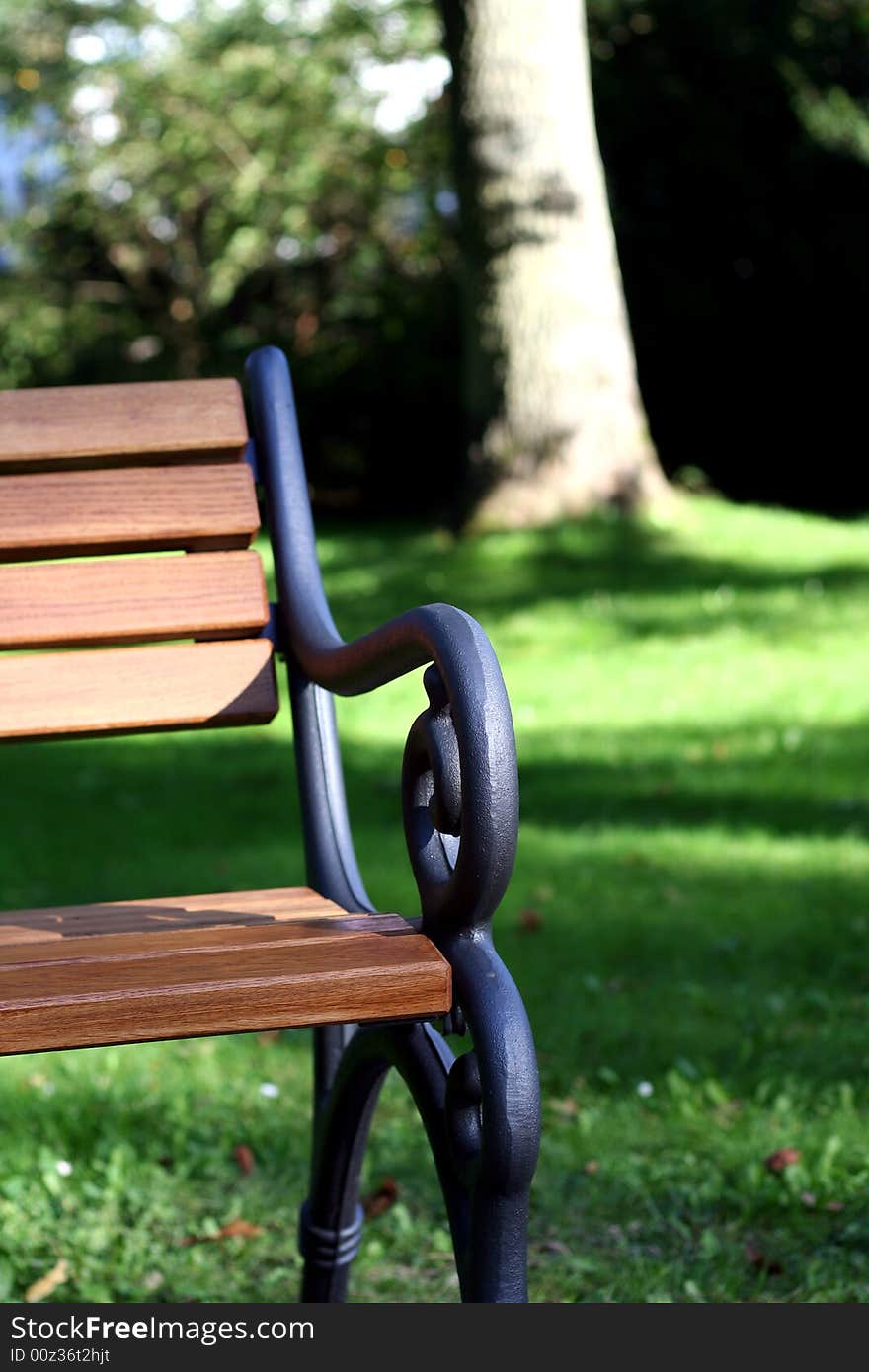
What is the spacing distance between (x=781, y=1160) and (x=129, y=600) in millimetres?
1300

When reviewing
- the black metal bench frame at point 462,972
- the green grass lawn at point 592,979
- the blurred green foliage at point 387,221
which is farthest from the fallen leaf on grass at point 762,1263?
the blurred green foliage at point 387,221

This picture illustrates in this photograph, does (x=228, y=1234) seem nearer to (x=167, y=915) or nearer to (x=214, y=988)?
(x=167, y=915)

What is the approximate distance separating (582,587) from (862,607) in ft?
3.95

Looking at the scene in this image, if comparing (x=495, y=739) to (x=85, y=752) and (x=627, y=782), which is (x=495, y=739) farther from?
(x=85, y=752)

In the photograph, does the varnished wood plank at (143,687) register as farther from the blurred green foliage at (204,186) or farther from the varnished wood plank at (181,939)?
the blurred green foliage at (204,186)

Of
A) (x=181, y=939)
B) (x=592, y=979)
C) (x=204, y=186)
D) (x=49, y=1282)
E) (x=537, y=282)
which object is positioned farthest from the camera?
(x=204, y=186)

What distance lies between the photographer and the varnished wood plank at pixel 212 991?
53.1 inches

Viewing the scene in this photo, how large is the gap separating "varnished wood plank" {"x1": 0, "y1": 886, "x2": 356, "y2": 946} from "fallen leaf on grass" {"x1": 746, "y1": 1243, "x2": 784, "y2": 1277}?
870 mm

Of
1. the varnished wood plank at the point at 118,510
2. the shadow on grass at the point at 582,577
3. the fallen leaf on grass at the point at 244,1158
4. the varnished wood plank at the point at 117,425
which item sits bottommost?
the shadow on grass at the point at 582,577

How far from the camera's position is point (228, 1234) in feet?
8.31

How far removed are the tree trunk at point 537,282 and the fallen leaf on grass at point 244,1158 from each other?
578 centimetres

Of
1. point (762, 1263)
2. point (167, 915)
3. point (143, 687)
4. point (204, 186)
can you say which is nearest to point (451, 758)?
point (167, 915)

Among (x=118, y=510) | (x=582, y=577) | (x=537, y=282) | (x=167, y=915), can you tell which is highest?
(x=118, y=510)

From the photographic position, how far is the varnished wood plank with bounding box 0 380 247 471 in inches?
89.2
